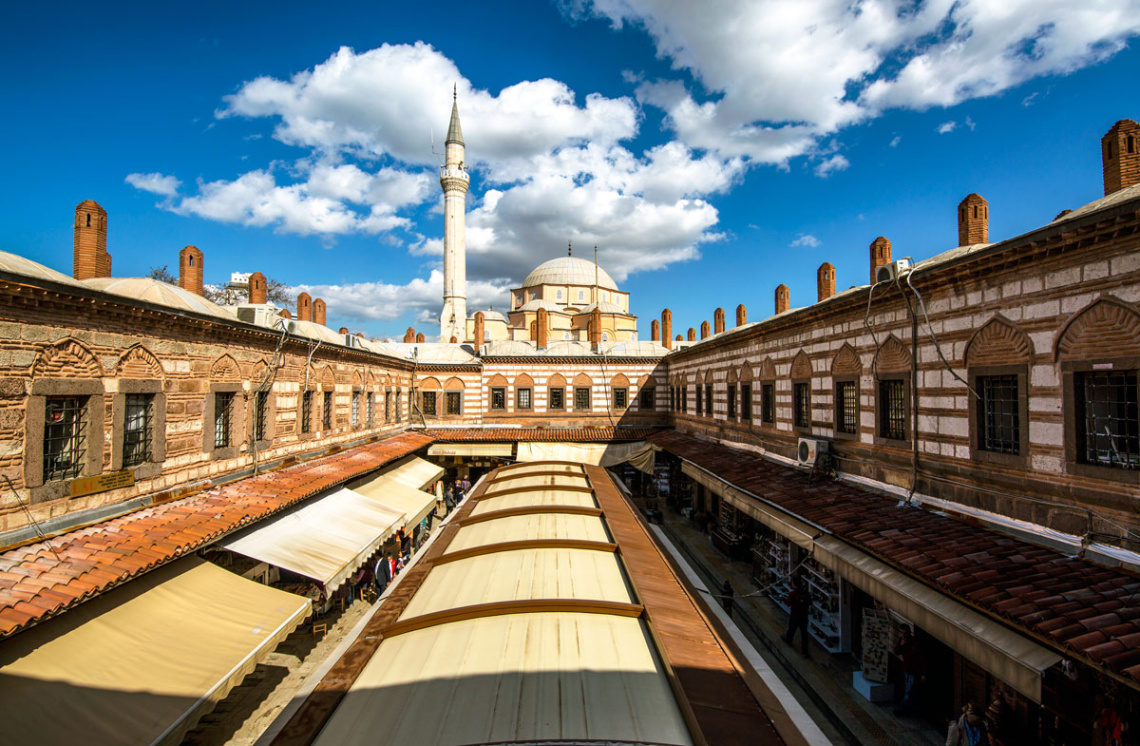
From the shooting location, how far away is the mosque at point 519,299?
1373 inches

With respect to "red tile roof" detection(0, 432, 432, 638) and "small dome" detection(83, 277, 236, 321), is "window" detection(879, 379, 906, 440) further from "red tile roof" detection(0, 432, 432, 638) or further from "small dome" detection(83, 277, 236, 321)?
"small dome" detection(83, 277, 236, 321)

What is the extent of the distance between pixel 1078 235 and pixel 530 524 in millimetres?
7031

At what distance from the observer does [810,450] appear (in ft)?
34.4

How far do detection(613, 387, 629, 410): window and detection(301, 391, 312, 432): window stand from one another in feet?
46.1

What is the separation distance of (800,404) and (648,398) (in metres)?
13.4

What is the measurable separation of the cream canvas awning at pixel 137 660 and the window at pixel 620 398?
60.6ft

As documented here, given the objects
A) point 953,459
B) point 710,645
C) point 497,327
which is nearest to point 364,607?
point 710,645

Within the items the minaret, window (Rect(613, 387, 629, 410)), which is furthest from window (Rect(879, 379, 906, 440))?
the minaret

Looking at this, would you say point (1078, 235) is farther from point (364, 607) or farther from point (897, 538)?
point (364, 607)

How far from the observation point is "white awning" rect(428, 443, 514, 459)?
22.2 meters

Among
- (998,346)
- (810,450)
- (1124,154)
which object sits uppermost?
(1124,154)

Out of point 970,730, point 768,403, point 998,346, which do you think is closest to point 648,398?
point 768,403

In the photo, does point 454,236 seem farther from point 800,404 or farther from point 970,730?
point 970,730

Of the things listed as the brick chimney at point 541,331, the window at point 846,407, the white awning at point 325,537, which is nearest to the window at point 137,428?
the white awning at point 325,537
